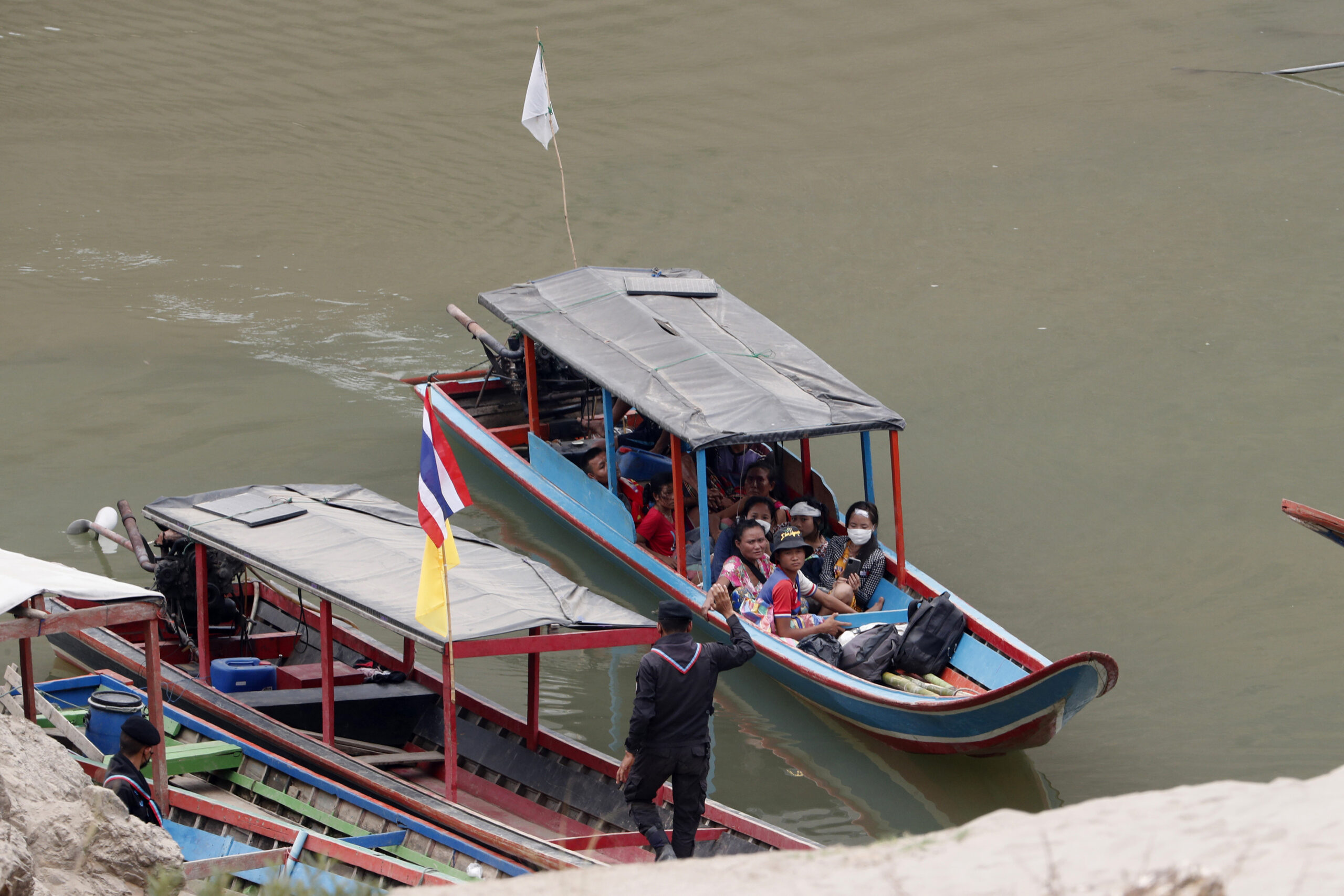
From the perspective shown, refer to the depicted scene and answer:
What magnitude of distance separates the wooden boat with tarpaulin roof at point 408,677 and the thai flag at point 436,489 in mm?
528

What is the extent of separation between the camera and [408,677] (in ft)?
28.5

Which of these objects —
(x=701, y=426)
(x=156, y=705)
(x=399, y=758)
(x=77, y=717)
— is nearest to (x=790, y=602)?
(x=701, y=426)

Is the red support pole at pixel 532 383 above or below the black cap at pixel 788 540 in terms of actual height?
above

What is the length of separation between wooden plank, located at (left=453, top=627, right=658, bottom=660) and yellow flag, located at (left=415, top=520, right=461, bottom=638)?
0.19m

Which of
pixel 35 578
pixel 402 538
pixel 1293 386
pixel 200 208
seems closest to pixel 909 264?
pixel 1293 386

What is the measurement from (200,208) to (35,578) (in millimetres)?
15816

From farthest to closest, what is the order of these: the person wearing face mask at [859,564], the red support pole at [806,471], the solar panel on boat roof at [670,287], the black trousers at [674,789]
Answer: the solar panel on boat roof at [670,287]
the red support pole at [806,471]
the person wearing face mask at [859,564]
the black trousers at [674,789]

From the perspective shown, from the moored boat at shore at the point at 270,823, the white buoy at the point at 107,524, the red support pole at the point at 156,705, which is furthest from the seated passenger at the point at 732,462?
the red support pole at the point at 156,705

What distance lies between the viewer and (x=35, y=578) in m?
6.15

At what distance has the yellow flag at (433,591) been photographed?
6.92 metres

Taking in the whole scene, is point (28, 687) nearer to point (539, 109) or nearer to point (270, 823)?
point (270, 823)

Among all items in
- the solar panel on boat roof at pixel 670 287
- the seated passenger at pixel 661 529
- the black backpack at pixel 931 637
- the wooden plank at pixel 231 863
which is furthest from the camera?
the solar panel on boat roof at pixel 670 287

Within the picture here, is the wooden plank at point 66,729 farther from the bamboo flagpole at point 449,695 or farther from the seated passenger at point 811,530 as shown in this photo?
the seated passenger at point 811,530

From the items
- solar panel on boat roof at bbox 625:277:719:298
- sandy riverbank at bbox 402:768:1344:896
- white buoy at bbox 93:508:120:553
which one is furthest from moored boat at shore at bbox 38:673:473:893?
solar panel on boat roof at bbox 625:277:719:298
